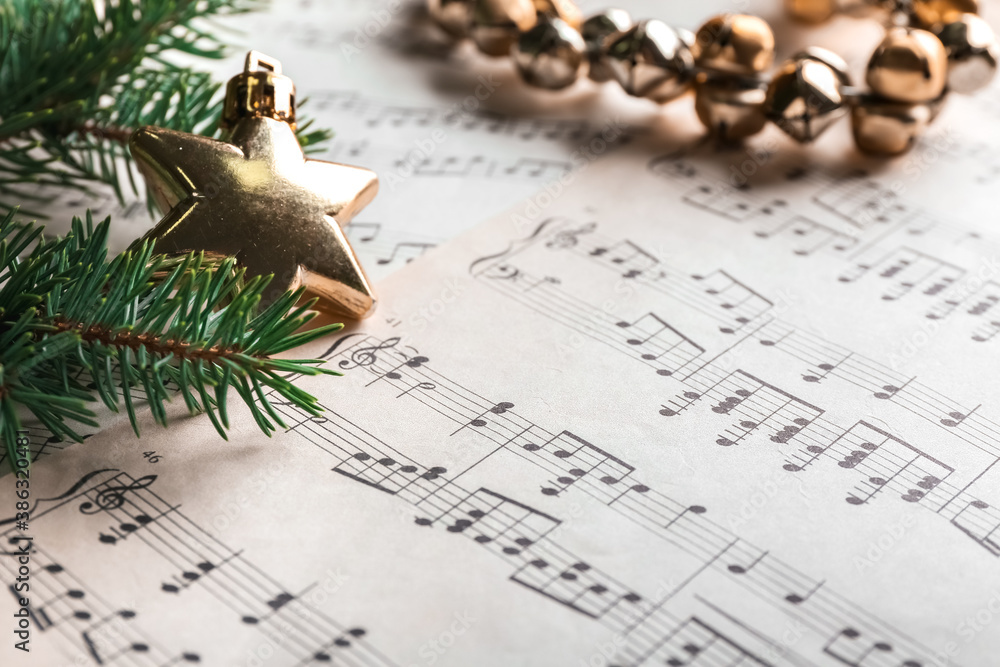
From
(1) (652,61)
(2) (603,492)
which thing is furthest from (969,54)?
(2) (603,492)

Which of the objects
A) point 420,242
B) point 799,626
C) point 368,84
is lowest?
point 799,626

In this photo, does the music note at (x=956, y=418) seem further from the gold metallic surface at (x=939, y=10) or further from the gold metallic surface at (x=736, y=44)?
the gold metallic surface at (x=939, y=10)

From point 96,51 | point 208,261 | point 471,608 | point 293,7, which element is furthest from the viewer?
point 293,7

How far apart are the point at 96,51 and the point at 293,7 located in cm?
52

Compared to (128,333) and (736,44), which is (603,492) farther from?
(736,44)

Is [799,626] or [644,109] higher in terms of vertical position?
[644,109]

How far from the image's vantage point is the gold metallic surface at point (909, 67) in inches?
40.1

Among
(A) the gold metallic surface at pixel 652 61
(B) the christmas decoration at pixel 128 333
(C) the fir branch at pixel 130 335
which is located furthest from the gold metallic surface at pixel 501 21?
(C) the fir branch at pixel 130 335

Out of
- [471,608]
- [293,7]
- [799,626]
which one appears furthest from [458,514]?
[293,7]

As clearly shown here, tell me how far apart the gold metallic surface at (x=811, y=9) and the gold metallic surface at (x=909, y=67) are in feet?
0.78

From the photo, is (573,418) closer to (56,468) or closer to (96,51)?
(56,468)

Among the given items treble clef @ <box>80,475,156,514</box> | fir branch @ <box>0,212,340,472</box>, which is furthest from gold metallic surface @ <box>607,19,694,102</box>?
treble clef @ <box>80,475,156,514</box>

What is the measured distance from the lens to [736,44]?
1.06 metres

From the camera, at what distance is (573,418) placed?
0.74m
